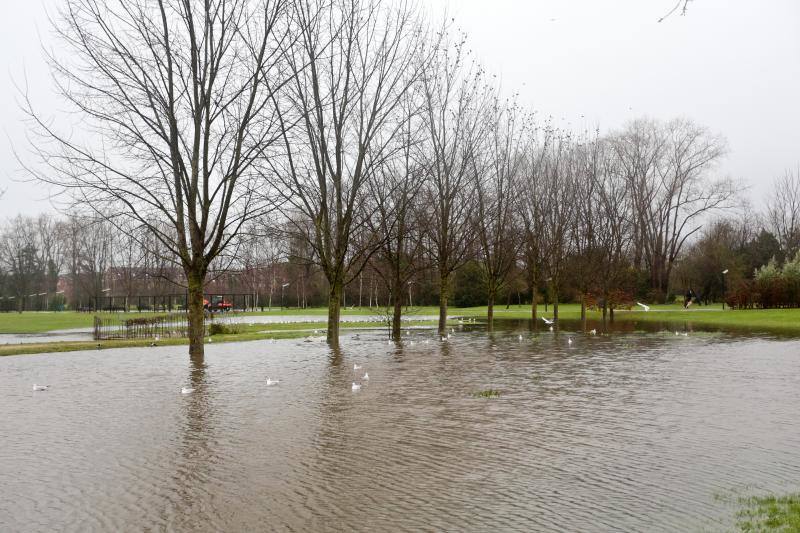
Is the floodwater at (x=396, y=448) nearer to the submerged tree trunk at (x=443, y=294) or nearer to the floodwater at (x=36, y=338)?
the submerged tree trunk at (x=443, y=294)

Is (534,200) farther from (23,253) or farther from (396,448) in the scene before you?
(23,253)

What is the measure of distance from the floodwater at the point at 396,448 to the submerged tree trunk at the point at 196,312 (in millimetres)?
2342

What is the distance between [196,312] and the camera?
63.9 ft

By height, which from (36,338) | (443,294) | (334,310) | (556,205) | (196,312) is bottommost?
(36,338)

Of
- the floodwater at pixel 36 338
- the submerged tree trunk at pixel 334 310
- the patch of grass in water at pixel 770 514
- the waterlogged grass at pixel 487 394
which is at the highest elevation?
the submerged tree trunk at pixel 334 310

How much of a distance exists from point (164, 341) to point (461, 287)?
A: 162 feet

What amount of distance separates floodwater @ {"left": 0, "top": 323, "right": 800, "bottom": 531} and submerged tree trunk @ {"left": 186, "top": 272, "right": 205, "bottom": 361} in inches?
92.2

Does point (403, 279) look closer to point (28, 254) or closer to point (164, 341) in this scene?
point (164, 341)

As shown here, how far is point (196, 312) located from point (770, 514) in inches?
670

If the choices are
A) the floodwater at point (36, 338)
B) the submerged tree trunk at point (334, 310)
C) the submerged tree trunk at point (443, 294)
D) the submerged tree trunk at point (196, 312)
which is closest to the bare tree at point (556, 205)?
the submerged tree trunk at point (443, 294)

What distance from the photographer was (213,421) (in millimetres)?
10688

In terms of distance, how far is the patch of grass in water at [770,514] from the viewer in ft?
18.0

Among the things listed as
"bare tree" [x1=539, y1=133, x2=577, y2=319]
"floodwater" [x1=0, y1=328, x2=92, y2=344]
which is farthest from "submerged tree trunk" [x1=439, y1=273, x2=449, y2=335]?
"floodwater" [x1=0, y1=328, x2=92, y2=344]

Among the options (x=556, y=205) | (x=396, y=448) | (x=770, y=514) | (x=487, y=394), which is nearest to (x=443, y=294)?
(x=556, y=205)
